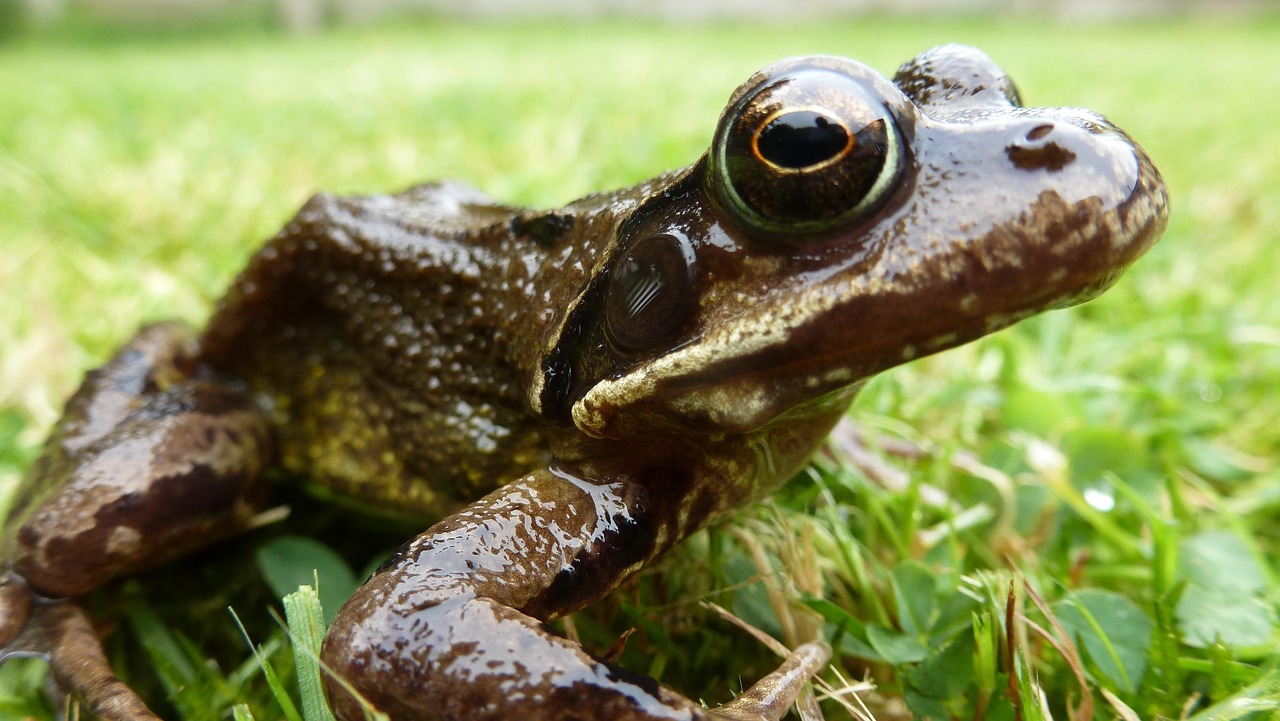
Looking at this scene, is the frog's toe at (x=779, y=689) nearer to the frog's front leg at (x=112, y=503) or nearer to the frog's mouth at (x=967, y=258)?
the frog's mouth at (x=967, y=258)

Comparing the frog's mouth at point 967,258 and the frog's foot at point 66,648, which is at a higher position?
the frog's mouth at point 967,258

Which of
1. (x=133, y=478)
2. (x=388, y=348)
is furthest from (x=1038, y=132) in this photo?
(x=133, y=478)

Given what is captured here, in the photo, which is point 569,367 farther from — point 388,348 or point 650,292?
point 388,348

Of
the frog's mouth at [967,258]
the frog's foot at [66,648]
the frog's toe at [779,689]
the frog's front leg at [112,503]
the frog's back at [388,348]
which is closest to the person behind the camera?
the frog's mouth at [967,258]

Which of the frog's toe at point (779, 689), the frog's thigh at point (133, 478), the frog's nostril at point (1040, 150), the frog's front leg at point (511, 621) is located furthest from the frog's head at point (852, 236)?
the frog's thigh at point (133, 478)

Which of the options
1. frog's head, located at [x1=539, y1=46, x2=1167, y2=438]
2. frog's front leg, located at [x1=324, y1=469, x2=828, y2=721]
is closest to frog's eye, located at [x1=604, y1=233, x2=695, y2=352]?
frog's head, located at [x1=539, y1=46, x2=1167, y2=438]

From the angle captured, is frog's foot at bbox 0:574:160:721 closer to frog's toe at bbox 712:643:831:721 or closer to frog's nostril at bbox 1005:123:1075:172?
frog's toe at bbox 712:643:831:721
